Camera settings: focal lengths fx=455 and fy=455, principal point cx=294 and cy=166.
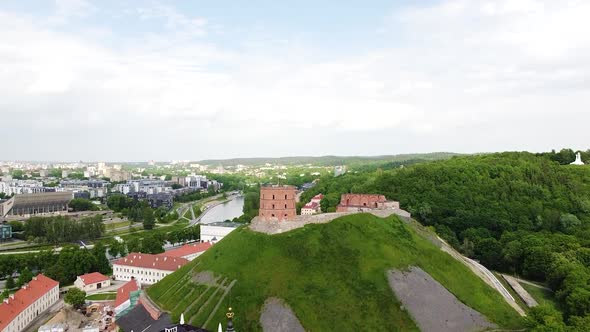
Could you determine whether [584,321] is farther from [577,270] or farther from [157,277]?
[157,277]

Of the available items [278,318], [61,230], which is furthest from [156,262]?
[61,230]

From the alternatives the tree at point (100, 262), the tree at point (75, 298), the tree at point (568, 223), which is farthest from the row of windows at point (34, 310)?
the tree at point (568, 223)

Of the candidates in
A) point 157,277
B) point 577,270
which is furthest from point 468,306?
point 157,277

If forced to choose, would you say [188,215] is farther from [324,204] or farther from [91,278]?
[91,278]

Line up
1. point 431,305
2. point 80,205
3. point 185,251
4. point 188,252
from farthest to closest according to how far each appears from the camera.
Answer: point 80,205
point 185,251
point 188,252
point 431,305

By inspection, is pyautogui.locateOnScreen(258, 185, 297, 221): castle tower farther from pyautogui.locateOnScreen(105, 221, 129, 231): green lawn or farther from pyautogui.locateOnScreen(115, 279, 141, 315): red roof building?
pyautogui.locateOnScreen(105, 221, 129, 231): green lawn

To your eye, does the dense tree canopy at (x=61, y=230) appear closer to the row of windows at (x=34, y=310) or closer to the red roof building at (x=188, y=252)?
the red roof building at (x=188, y=252)
